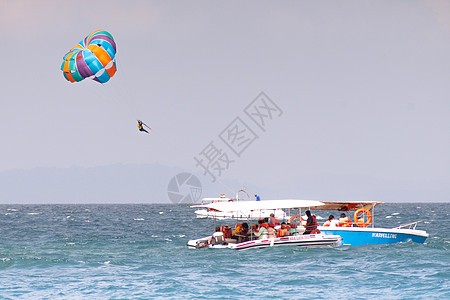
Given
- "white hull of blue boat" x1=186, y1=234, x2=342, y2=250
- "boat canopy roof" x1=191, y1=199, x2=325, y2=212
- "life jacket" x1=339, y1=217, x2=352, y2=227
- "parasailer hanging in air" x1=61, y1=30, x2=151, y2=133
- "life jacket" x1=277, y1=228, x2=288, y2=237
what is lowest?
"white hull of blue boat" x1=186, y1=234, x2=342, y2=250

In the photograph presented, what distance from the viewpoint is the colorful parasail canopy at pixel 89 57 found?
37.2 m

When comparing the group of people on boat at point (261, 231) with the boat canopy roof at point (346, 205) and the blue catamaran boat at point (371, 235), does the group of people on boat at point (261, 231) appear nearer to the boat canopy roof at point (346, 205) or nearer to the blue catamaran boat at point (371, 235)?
the blue catamaran boat at point (371, 235)

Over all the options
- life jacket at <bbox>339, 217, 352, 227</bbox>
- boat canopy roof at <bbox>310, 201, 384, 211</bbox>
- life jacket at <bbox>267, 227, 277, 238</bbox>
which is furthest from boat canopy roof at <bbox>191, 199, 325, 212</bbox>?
boat canopy roof at <bbox>310, 201, 384, 211</bbox>

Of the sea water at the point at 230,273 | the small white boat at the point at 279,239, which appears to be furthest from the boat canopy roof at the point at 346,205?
the sea water at the point at 230,273

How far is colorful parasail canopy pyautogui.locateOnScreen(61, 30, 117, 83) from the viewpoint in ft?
122

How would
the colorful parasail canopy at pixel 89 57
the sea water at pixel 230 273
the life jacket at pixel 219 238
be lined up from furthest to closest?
1. the colorful parasail canopy at pixel 89 57
2. the life jacket at pixel 219 238
3. the sea water at pixel 230 273

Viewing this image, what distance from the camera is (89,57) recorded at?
37250mm

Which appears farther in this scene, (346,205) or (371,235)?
(346,205)

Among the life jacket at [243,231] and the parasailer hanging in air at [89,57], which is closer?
the life jacket at [243,231]

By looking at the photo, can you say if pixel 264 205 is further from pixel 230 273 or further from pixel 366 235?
pixel 230 273

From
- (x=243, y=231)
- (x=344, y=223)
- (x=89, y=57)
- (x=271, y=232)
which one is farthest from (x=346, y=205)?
(x=89, y=57)

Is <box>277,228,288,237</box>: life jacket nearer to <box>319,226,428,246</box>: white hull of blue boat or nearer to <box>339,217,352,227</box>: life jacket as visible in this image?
<box>319,226,428,246</box>: white hull of blue boat

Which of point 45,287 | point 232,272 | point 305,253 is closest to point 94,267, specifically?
point 45,287

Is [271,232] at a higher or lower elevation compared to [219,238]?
higher
